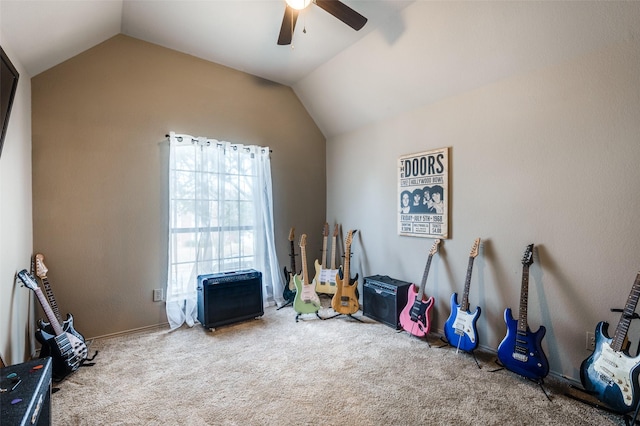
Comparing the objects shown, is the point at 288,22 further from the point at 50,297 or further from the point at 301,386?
the point at 50,297

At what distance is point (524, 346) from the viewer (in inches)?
80.3

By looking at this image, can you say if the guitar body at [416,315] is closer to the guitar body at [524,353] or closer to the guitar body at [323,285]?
the guitar body at [524,353]

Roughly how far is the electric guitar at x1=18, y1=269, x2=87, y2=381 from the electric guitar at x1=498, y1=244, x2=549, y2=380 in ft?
10.2

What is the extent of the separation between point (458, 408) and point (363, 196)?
7.89 ft

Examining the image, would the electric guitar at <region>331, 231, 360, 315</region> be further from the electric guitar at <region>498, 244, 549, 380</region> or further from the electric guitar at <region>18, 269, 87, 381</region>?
the electric guitar at <region>18, 269, 87, 381</region>

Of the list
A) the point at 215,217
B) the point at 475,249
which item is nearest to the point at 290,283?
the point at 215,217

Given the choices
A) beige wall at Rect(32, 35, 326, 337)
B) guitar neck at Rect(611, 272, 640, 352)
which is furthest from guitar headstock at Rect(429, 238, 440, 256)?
beige wall at Rect(32, 35, 326, 337)

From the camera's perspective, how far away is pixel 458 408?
177 centimetres

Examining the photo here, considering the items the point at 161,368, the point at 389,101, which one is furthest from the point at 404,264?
the point at 161,368

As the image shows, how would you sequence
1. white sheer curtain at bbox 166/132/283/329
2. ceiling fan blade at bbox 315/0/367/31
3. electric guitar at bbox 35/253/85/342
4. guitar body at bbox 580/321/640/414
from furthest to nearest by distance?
white sheer curtain at bbox 166/132/283/329, electric guitar at bbox 35/253/85/342, ceiling fan blade at bbox 315/0/367/31, guitar body at bbox 580/321/640/414

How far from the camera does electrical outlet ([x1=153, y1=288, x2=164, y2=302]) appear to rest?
297 cm

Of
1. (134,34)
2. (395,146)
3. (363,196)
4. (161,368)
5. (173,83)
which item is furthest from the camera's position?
(363,196)

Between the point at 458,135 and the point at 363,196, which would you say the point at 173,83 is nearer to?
the point at 363,196

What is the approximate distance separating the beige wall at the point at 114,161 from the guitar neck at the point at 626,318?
358cm
